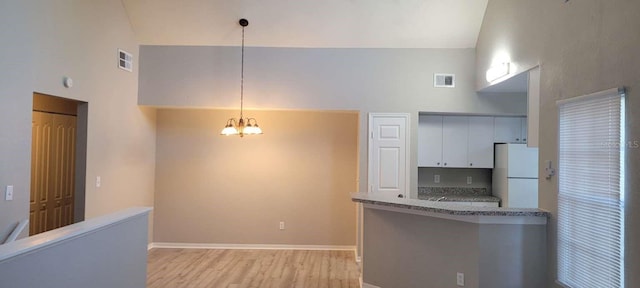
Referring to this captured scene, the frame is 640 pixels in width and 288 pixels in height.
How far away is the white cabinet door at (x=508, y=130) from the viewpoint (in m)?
5.68

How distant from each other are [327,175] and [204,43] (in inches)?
102

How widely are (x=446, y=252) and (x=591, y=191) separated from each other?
1.18m

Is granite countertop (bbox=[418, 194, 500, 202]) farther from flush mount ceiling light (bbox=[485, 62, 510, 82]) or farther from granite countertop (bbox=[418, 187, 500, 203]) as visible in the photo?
flush mount ceiling light (bbox=[485, 62, 510, 82])

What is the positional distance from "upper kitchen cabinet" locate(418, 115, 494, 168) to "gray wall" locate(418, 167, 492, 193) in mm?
390

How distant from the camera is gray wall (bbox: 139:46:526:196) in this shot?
5.29 m

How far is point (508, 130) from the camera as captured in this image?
5.68 metres

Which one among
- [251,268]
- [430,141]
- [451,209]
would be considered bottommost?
[251,268]

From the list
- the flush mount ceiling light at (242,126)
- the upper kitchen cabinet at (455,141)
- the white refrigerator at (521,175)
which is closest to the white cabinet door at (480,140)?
the upper kitchen cabinet at (455,141)

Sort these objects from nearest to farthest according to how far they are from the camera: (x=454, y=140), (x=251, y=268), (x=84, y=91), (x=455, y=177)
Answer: (x=84, y=91) → (x=251, y=268) → (x=454, y=140) → (x=455, y=177)

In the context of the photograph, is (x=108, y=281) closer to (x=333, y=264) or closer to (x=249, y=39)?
(x=333, y=264)

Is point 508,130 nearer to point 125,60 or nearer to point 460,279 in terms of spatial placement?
point 460,279

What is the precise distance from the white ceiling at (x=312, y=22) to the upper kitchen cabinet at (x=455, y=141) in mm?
1120

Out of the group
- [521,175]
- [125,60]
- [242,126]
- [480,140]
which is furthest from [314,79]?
[521,175]

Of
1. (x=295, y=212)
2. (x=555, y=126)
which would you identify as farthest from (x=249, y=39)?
(x=555, y=126)
